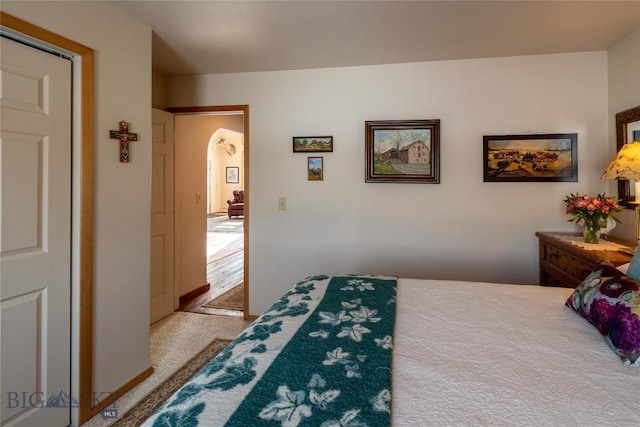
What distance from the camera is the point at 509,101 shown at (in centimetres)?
271

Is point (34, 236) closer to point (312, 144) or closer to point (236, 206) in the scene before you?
point (312, 144)

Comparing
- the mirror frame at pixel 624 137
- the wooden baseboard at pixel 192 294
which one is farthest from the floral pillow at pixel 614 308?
the wooden baseboard at pixel 192 294

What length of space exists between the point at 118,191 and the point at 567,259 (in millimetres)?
2945

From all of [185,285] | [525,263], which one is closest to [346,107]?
[525,263]

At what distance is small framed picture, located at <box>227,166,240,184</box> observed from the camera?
40.0ft

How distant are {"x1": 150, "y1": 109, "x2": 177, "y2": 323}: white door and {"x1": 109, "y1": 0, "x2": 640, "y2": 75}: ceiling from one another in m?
0.65

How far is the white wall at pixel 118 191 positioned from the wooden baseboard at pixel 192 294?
4.40ft

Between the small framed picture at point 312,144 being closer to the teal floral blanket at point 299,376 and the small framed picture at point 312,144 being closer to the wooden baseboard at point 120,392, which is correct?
the teal floral blanket at point 299,376

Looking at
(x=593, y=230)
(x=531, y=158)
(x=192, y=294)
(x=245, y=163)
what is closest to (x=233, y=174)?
(x=192, y=294)

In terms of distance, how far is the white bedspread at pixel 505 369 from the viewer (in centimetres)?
79

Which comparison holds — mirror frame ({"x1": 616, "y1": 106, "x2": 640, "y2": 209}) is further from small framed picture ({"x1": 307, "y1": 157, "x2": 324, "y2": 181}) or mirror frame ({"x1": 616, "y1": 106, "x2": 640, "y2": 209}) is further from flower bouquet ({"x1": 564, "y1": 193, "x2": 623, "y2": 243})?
small framed picture ({"x1": 307, "y1": 157, "x2": 324, "y2": 181})

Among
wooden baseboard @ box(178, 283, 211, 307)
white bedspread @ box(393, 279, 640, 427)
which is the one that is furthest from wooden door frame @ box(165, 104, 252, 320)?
white bedspread @ box(393, 279, 640, 427)

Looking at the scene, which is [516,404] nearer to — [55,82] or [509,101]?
[55,82]

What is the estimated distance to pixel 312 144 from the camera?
3020mm
